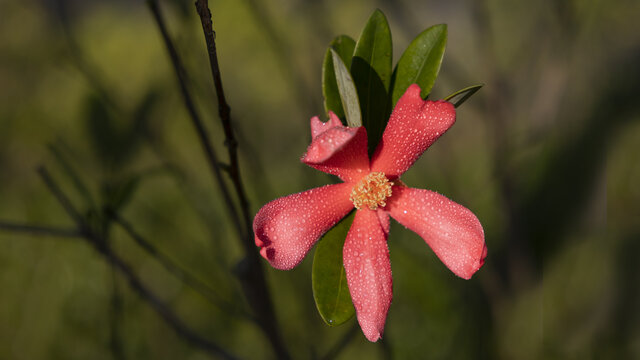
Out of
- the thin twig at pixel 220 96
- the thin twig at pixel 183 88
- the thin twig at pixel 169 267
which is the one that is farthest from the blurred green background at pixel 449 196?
the thin twig at pixel 220 96

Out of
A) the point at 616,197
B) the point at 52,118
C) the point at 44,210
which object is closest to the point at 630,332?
the point at 616,197

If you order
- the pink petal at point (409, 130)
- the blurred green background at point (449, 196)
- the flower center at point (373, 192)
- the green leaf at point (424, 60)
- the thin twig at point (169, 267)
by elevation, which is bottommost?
the blurred green background at point (449, 196)

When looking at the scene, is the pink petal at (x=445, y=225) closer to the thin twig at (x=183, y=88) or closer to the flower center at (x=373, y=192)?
the flower center at (x=373, y=192)

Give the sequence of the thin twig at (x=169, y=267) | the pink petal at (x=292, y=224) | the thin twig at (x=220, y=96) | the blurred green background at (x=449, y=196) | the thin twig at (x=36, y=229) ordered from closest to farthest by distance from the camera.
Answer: the thin twig at (x=220, y=96) → the pink petal at (x=292, y=224) → the thin twig at (x=36, y=229) → the thin twig at (x=169, y=267) → the blurred green background at (x=449, y=196)

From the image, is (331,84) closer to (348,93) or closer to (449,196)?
(348,93)

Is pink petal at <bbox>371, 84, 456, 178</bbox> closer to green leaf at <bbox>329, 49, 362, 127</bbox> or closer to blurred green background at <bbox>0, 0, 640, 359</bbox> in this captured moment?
green leaf at <bbox>329, 49, 362, 127</bbox>

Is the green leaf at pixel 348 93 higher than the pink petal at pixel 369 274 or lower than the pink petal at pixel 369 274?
higher

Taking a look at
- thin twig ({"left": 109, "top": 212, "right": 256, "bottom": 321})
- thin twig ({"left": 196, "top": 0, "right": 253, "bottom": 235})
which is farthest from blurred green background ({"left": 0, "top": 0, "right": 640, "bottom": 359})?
thin twig ({"left": 196, "top": 0, "right": 253, "bottom": 235})
